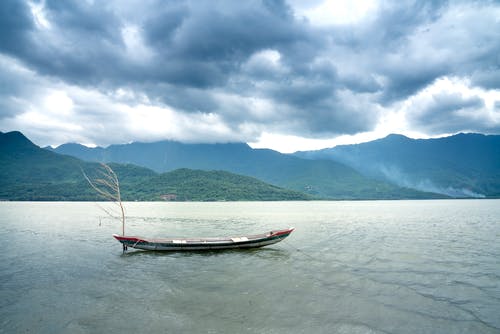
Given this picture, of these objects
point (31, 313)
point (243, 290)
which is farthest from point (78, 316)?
point (243, 290)

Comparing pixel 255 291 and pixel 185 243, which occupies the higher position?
pixel 185 243

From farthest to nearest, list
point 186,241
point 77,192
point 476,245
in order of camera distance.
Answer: point 77,192, point 476,245, point 186,241

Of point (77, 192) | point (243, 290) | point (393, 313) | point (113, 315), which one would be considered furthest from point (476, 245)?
point (77, 192)

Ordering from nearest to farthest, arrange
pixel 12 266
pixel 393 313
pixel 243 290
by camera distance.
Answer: pixel 393 313 < pixel 243 290 < pixel 12 266

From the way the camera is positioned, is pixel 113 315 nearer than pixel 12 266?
Yes

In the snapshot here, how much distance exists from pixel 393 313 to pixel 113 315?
9.85 m

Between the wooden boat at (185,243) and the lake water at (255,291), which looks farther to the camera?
the wooden boat at (185,243)

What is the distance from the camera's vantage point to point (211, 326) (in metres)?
9.41

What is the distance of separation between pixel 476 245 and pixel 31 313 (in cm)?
2952

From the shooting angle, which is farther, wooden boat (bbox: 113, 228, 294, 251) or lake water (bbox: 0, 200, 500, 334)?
wooden boat (bbox: 113, 228, 294, 251)

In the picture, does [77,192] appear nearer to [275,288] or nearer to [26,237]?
[26,237]

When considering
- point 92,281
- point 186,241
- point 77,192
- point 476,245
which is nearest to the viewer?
point 92,281

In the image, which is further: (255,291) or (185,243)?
(185,243)

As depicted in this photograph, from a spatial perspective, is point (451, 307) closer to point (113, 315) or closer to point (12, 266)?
point (113, 315)
